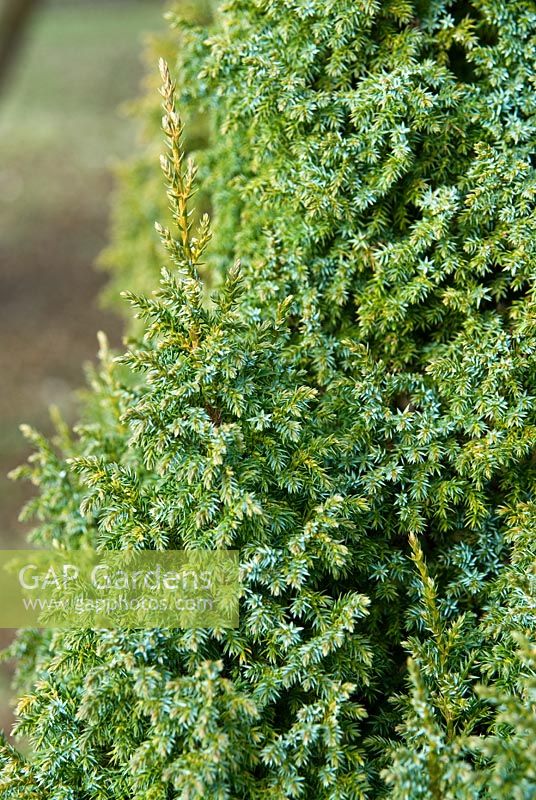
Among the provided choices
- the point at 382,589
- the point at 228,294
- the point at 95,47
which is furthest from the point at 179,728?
the point at 95,47

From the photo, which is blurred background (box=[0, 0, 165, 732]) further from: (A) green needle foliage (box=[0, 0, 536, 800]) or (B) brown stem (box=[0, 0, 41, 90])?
(A) green needle foliage (box=[0, 0, 536, 800])

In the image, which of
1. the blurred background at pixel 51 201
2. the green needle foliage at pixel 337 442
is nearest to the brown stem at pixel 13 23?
the blurred background at pixel 51 201

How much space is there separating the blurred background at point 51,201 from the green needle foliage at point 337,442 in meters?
1.56

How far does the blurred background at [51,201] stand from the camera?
15.6 feet

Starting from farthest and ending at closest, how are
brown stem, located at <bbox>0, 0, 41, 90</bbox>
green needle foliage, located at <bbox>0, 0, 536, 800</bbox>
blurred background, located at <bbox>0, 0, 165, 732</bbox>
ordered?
1. blurred background, located at <bbox>0, 0, 165, 732</bbox>
2. brown stem, located at <bbox>0, 0, 41, 90</bbox>
3. green needle foliage, located at <bbox>0, 0, 536, 800</bbox>

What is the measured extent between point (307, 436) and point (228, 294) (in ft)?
1.09

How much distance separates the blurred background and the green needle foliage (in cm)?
156

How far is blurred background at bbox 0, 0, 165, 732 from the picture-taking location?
4746 mm

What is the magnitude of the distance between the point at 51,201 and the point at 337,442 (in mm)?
7012

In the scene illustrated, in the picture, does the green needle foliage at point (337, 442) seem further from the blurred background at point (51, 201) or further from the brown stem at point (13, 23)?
the brown stem at point (13, 23)

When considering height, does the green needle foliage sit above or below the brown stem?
below

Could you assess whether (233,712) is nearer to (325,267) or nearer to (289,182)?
(325,267)

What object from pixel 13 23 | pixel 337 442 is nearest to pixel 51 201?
pixel 13 23

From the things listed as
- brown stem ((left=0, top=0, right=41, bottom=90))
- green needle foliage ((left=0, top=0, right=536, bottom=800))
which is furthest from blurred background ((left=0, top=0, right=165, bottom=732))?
green needle foliage ((left=0, top=0, right=536, bottom=800))
